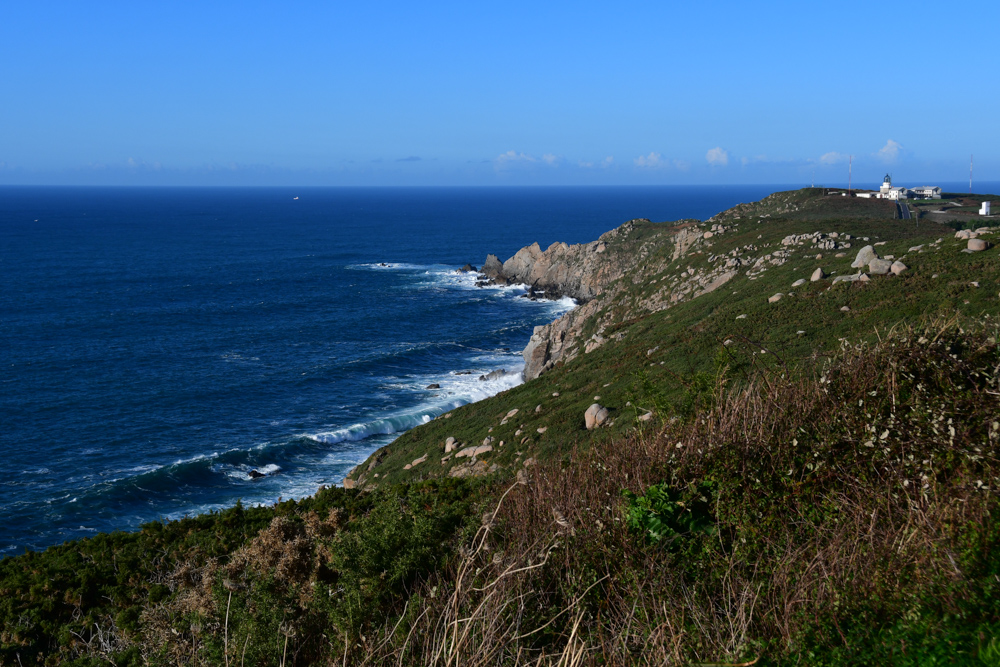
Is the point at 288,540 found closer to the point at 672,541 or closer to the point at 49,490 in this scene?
the point at 672,541

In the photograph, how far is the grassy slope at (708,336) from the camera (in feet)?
68.3

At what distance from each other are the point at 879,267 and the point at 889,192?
54.9 metres

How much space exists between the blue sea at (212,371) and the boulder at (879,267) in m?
23.3

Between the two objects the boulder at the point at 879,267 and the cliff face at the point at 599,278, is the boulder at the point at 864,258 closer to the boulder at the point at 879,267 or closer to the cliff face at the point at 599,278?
the boulder at the point at 879,267

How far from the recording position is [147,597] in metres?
10.9

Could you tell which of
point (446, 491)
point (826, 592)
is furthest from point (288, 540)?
point (826, 592)

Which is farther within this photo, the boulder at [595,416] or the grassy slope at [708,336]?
the boulder at [595,416]

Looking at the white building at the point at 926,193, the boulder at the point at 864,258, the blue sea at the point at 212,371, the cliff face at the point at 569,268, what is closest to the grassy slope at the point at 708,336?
the boulder at the point at 864,258

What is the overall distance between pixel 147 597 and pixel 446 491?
17.2 ft

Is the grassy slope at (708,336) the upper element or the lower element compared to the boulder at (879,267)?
lower

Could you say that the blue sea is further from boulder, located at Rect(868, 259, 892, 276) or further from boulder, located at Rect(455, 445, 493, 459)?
boulder, located at Rect(868, 259, 892, 276)

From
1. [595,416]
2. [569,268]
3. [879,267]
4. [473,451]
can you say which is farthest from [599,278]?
[595,416]

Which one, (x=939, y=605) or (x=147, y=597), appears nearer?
(x=939, y=605)

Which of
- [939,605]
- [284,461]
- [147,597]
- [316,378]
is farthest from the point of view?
[316,378]
